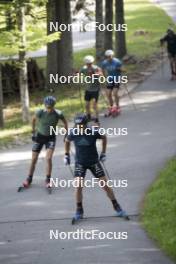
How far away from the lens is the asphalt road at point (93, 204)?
9961mm

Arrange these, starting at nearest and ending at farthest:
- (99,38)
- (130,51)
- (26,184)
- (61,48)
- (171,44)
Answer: (26,184) < (171,44) < (61,48) < (99,38) < (130,51)

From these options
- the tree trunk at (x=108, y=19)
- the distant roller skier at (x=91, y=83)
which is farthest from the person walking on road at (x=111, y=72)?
the tree trunk at (x=108, y=19)

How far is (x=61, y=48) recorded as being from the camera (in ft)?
82.1

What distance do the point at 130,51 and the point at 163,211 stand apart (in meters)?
20.4

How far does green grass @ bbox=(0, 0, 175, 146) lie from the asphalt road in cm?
247

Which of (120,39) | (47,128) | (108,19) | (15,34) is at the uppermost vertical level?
(15,34)

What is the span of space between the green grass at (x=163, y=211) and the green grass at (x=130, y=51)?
19.7ft

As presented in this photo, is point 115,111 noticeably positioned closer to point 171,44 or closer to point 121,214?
point 171,44

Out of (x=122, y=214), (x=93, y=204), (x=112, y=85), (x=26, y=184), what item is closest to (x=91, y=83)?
(x=112, y=85)

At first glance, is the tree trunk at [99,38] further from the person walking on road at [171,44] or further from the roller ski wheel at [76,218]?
the roller ski wheel at [76,218]

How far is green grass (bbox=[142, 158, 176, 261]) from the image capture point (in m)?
10.1

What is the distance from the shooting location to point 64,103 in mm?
21750

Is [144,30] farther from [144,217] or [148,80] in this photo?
[144,217]

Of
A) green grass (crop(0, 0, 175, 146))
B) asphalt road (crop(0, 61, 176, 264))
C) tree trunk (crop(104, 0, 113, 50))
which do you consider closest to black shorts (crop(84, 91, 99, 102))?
asphalt road (crop(0, 61, 176, 264))
